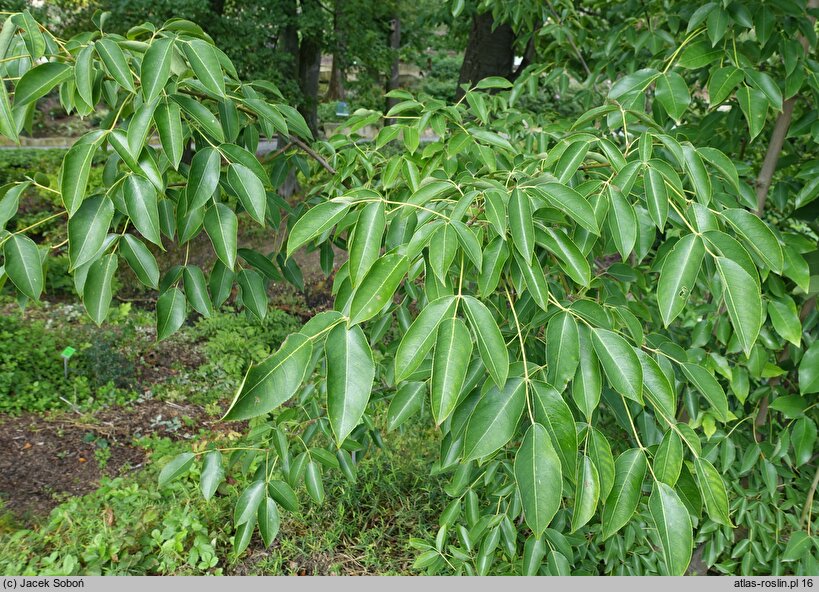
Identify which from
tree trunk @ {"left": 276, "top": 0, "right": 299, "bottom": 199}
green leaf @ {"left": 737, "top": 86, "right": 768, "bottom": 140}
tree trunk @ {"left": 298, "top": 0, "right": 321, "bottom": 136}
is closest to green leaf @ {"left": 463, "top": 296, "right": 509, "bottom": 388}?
green leaf @ {"left": 737, "top": 86, "right": 768, "bottom": 140}

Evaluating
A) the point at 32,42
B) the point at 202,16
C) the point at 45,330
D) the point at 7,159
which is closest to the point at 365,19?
the point at 202,16

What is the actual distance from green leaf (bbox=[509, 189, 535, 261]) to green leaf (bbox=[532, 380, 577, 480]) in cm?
18

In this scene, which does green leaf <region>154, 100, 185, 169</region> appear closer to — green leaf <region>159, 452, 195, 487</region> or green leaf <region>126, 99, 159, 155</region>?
green leaf <region>126, 99, 159, 155</region>

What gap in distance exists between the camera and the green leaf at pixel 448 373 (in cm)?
70

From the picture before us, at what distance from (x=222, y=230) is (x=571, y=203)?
0.58 meters

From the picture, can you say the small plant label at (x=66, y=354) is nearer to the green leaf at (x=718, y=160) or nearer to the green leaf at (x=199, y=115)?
the green leaf at (x=199, y=115)

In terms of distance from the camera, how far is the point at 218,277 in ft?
4.08

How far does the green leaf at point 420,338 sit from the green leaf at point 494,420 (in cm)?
10

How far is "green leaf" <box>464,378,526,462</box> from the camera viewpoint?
0.71 meters

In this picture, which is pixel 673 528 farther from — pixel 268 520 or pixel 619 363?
pixel 268 520

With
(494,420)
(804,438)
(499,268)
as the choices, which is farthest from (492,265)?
(804,438)

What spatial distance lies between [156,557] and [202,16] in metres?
4.31

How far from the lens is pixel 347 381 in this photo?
69cm

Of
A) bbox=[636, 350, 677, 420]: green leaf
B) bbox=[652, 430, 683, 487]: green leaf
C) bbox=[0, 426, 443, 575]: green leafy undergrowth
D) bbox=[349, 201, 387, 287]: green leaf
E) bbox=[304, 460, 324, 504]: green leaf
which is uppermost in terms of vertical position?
bbox=[349, 201, 387, 287]: green leaf
